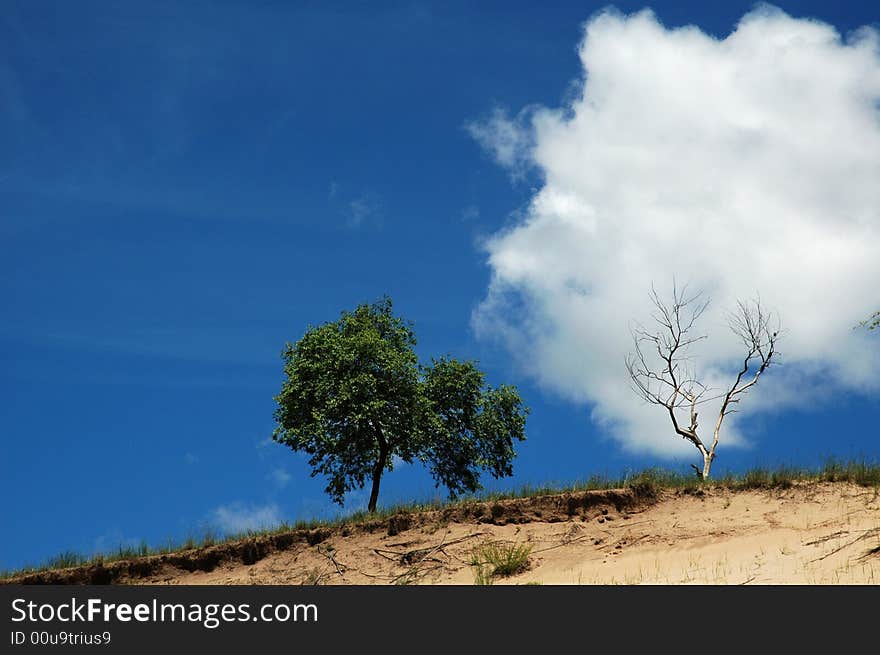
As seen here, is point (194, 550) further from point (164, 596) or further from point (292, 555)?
point (164, 596)

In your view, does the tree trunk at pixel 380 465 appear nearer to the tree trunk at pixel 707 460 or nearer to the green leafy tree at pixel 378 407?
the green leafy tree at pixel 378 407

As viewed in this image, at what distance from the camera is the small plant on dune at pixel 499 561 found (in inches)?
867

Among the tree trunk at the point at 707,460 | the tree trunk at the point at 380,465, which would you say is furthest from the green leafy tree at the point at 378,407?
the tree trunk at the point at 707,460

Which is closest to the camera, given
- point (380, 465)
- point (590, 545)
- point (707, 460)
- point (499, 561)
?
point (499, 561)

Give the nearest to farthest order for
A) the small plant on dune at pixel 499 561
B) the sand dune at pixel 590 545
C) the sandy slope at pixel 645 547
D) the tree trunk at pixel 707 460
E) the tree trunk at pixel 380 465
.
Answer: the sandy slope at pixel 645 547 → the sand dune at pixel 590 545 → the small plant on dune at pixel 499 561 → the tree trunk at pixel 707 460 → the tree trunk at pixel 380 465

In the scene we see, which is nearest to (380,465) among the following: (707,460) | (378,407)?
(378,407)

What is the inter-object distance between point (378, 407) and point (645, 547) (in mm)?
19342

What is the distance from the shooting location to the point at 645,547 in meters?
22.1

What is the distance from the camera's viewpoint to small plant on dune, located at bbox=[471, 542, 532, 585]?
22031 mm

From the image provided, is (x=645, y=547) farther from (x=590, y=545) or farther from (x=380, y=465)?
(x=380, y=465)

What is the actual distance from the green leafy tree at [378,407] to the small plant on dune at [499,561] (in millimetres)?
16675

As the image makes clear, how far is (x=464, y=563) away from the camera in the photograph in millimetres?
23219

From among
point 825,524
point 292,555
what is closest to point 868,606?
point 825,524

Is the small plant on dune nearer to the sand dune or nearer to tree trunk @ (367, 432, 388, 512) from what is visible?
the sand dune
